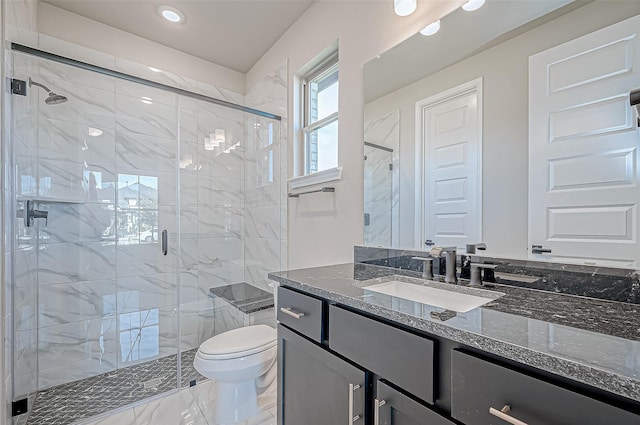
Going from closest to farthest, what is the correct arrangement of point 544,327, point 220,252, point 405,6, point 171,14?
point 544,327 < point 405,6 < point 171,14 < point 220,252

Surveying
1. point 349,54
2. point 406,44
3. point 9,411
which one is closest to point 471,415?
point 406,44

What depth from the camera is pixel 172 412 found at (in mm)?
1780

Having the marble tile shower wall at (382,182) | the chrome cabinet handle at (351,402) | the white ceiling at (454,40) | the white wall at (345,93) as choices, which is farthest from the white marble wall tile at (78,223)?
the chrome cabinet handle at (351,402)

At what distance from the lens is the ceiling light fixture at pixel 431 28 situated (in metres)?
1.33

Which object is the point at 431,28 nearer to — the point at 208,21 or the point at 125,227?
the point at 208,21

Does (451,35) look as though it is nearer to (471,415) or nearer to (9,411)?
(471,415)

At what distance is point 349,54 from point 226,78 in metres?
1.72

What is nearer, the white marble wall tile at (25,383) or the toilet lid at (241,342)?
the white marble wall tile at (25,383)

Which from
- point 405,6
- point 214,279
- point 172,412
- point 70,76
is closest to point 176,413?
point 172,412

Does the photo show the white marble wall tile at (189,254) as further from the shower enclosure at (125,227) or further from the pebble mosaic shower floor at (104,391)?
the pebble mosaic shower floor at (104,391)

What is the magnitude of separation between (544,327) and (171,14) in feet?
9.31

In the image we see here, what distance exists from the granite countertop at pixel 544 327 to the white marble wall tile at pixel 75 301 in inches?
80.2

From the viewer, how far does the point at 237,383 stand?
1707mm

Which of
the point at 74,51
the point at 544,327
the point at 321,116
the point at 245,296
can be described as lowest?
the point at 245,296
